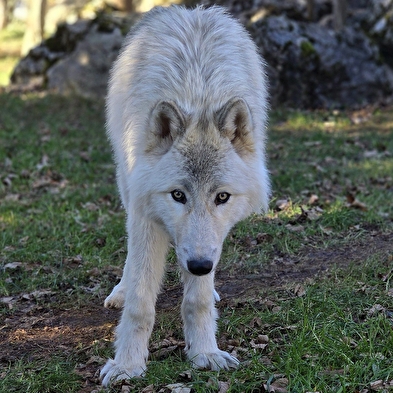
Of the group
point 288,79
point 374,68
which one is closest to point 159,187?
point 288,79

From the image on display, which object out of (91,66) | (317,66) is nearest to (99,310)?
(317,66)

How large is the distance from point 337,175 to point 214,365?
4.70 m

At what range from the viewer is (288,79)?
37.9ft

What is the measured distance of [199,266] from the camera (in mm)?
3215

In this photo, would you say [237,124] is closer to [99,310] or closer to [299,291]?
[299,291]

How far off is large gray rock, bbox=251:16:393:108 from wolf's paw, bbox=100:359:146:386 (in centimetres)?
860

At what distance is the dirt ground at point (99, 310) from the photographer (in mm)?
4035

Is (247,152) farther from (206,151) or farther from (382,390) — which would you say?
(382,390)

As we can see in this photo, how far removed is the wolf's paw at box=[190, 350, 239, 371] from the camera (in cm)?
358

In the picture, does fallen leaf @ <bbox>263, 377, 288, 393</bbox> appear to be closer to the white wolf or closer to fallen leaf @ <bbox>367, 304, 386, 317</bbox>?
the white wolf

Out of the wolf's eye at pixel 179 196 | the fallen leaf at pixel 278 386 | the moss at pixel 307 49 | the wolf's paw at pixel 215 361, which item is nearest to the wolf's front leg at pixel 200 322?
the wolf's paw at pixel 215 361

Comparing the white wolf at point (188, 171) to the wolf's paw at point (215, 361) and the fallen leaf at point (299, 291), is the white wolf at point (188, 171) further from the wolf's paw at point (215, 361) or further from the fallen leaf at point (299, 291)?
the fallen leaf at point (299, 291)

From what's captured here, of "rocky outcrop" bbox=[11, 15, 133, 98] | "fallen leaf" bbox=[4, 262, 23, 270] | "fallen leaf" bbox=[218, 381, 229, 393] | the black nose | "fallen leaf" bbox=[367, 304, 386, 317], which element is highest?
the black nose

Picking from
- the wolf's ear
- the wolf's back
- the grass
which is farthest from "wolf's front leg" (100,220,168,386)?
the wolf's ear
